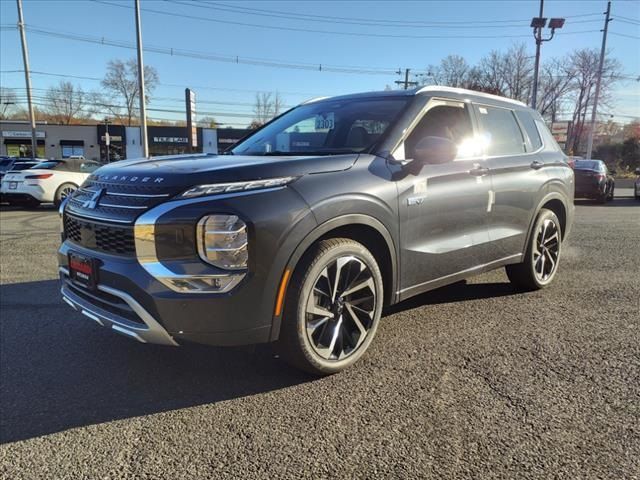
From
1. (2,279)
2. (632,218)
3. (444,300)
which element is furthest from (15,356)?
(632,218)

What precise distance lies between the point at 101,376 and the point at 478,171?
3.21 m

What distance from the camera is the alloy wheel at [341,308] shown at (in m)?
3.06

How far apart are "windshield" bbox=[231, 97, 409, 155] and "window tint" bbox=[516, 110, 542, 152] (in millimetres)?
1878

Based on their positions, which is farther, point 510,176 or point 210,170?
point 510,176

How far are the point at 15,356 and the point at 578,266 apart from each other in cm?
624

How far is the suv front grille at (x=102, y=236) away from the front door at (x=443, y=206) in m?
1.77

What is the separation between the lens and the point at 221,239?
2635 mm

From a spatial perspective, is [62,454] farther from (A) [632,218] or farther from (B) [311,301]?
(A) [632,218]

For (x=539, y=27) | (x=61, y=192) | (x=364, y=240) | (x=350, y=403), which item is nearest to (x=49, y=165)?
(x=61, y=192)

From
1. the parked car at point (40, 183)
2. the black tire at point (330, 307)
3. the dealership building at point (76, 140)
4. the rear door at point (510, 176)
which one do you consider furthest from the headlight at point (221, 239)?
the dealership building at point (76, 140)

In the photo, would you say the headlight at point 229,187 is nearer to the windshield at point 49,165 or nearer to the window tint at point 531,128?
the window tint at point 531,128

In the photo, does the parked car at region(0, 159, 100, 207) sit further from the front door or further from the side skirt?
the side skirt

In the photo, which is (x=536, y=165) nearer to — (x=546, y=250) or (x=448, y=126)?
(x=546, y=250)

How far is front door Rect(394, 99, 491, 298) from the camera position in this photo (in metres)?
3.55
